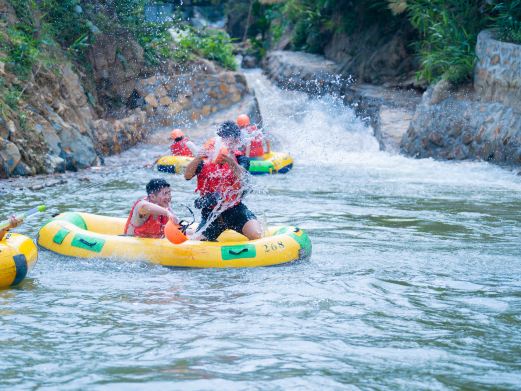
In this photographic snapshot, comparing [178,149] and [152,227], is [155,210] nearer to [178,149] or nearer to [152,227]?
[152,227]

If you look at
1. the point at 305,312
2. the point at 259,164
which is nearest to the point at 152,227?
the point at 305,312

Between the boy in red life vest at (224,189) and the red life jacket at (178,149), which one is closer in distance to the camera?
the boy in red life vest at (224,189)

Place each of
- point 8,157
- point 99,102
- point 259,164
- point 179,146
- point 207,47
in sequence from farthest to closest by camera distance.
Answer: point 207,47, point 99,102, point 179,146, point 259,164, point 8,157

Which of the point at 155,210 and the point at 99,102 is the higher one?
the point at 99,102

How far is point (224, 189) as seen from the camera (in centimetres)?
753

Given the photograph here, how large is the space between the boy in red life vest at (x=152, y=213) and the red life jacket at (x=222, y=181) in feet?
1.18

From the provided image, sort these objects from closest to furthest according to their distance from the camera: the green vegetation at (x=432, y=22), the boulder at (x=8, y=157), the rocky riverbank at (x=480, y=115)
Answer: the boulder at (x=8, y=157), the rocky riverbank at (x=480, y=115), the green vegetation at (x=432, y=22)

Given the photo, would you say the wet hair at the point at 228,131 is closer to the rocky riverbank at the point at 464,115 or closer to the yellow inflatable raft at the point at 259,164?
the yellow inflatable raft at the point at 259,164

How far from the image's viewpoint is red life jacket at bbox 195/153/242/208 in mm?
7508

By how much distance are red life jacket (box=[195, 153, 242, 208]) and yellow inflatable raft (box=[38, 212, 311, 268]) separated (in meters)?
0.42

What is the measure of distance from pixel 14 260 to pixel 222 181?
2018 millimetres

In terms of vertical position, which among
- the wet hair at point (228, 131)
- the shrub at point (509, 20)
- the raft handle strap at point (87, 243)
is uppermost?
the shrub at point (509, 20)

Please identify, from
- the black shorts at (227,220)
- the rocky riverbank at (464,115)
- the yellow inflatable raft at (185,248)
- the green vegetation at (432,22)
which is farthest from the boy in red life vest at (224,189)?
the green vegetation at (432,22)

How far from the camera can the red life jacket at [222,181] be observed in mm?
7508
